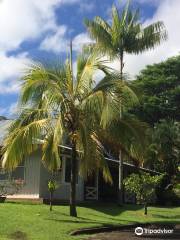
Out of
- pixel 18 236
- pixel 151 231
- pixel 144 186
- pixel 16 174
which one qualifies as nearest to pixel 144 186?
pixel 144 186

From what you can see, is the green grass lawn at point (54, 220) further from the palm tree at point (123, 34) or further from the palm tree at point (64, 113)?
the palm tree at point (123, 34)

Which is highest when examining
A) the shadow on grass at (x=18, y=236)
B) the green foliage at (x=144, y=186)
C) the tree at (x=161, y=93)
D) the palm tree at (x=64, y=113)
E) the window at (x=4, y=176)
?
the tree at (x=161, y=93)

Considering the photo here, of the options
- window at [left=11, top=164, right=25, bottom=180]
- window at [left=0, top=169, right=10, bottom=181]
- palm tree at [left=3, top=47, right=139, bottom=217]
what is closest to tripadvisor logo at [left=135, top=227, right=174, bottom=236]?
palm tree at [left=3, top=47, right=139, bottom=217]

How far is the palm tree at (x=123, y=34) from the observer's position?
27469 mm

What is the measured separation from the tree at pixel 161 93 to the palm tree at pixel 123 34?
12759mm

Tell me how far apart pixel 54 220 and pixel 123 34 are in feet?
44.1

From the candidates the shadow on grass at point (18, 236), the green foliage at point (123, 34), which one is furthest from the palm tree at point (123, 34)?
the shadow on grass at point (18, 236)

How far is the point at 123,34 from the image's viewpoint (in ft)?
90.6

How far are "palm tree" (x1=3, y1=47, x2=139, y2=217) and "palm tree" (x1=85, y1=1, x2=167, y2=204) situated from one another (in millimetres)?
8637

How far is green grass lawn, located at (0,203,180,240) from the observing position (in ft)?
48.1

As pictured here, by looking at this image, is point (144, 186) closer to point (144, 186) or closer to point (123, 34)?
point (144, 186)

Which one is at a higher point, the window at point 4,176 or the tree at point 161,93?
the tree at point 161,93

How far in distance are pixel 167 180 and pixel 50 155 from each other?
63.2 ft

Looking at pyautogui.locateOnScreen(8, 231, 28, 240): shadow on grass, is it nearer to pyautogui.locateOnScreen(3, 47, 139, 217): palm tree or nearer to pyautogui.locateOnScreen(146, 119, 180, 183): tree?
pyautogui.locateOnScreen(3, 47, 139, 217): palm tree
